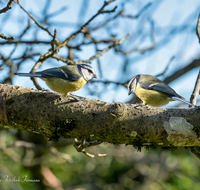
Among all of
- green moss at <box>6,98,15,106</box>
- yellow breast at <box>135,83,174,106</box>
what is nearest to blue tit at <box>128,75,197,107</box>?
yellow breast at <box>135,83,174,106</box>

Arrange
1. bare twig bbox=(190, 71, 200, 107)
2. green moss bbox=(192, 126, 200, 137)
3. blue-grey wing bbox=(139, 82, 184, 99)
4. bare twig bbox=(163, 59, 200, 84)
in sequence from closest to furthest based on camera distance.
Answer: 1. green moss bbox=(192, 126, 200, 137)
2. bare twig bbox=(190, 71, 200, 107)
3. blue-grey wing bbox=(139, 82, 184, 99)
4. bare twig bbox=(163, 59, 200, 84)

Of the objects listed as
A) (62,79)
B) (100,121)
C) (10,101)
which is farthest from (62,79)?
(100,121)

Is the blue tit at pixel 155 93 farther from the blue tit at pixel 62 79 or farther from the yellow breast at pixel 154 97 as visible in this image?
the blue tit at pixel 62 79

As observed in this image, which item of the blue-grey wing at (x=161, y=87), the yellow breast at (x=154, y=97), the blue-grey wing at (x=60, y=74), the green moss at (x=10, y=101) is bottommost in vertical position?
the yellow breast at (x=154, y=97)

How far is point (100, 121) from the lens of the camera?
1.45 meters

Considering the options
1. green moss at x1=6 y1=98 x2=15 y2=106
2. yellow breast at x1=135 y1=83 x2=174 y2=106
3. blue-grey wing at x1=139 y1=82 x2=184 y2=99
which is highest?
green moss at x1=6 y1=98 x2=15 y2=106

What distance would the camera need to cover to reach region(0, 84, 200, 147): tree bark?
1.43 metres

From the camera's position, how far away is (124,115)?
1.47m

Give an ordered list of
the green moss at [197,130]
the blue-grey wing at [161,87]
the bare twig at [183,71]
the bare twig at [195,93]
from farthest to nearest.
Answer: the bare twig at [183,71], the blue-grey wing at [161,87], the bare twig at [195,93], the green moss at [197,130]

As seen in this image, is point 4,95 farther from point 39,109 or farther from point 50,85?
point 50,85

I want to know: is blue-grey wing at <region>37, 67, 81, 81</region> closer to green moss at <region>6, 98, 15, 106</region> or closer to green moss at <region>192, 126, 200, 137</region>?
green moss at <region>6, 98, 15, 106</region>

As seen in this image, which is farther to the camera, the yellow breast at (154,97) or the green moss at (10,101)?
the yellow breast at (154,97)

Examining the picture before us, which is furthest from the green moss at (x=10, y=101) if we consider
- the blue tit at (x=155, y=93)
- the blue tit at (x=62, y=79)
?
the blue tit at (x=155, y=93)

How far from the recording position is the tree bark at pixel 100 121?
1431 mm
